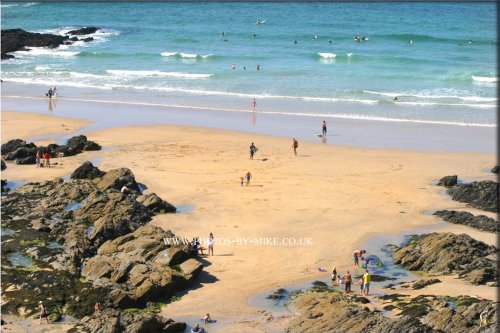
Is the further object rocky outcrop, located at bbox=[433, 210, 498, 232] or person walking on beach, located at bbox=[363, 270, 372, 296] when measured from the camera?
rocky outcrop, located at bbox=[433, 210, 498, 232]

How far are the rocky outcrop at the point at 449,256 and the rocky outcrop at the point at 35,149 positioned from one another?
18.8 metres

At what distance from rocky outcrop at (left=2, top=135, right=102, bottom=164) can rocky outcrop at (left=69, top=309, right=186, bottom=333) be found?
17261mm

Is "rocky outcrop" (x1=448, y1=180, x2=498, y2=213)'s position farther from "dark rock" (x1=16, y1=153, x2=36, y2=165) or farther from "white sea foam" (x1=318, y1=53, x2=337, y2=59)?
"white sea foam" (x1=318, y1=53, x2=337, y2=59)

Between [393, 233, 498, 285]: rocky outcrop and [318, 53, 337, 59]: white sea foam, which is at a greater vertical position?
[318, 53, 337, 59]: white sea foam

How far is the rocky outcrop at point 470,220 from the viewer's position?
1076 inches

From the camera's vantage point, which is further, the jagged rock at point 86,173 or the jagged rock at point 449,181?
the jagged rock at point 449,181

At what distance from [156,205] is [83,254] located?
5.07 m

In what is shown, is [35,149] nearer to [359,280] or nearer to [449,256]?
[359,280]

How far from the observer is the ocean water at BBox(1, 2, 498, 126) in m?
50.5

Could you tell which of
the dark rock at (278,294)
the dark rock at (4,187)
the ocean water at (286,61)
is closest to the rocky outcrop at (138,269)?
the dark rock at (278,294)

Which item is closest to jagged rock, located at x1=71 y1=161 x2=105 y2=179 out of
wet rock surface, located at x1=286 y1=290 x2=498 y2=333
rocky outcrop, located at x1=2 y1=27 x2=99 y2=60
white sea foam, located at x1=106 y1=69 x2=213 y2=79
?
wet rock surface, located at x1=286 y1=290 x2=498 y2=333

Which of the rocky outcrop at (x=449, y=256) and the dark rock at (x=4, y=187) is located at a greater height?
the dark rock at (x=4, y=187)

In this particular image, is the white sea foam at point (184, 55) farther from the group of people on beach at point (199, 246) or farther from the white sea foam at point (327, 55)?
the group of people on beach at point (199, 246)

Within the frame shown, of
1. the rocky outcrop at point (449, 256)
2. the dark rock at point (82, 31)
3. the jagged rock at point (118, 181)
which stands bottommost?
the rocky outcrop at point (449, 256)
